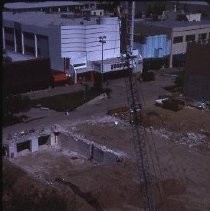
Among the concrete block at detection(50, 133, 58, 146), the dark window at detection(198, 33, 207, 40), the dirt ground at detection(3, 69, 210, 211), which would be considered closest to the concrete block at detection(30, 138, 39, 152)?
the dirt ground at detection(3, 69, 210, 211)

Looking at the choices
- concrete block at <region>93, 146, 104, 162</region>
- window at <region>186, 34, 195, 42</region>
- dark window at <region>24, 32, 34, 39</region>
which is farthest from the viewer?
window at <region>186, 34, 195, 42</region>

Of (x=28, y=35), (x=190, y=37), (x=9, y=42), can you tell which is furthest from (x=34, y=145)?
(x=190, y=37)

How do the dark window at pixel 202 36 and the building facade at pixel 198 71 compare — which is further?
the dark window at pixel 202 36

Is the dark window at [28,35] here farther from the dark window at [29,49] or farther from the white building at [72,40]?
the dark window at [29,49]

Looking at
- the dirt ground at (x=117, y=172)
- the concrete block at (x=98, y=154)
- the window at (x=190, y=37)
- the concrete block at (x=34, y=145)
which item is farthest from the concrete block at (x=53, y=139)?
the window at (x=190, y=37)

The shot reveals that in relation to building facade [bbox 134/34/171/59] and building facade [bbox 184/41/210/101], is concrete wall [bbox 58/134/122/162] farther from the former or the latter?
building facade [bbox 134/34/171/59]

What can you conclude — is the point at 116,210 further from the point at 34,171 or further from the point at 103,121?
the point at 103,121

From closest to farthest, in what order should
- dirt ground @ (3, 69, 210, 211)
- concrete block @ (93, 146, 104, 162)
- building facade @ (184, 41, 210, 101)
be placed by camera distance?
dirt ground @ (3, 69, 210, 211)
concrete block @ (93, 146, 104, 162)
building facade @ (184, 41, 210, 101)
